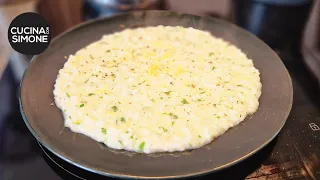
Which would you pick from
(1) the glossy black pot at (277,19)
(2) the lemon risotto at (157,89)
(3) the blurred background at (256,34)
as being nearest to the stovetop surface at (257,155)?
(3) the blurred background at (256,34)

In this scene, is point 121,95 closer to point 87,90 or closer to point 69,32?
point 87,90

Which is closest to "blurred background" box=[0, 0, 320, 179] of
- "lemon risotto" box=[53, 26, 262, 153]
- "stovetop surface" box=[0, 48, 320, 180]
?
"stovetop surface" box=[0, 48, 320, 180]

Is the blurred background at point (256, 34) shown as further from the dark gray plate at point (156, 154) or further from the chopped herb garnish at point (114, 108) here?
the chopped herb garnish at point (114, 108)

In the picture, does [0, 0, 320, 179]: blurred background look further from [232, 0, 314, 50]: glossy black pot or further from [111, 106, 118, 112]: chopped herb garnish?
[111, 106, 118, 112]: chopped herb garnish

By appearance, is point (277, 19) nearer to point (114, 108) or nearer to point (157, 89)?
point (157, 89)

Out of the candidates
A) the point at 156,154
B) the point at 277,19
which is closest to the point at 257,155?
the point at 156,154

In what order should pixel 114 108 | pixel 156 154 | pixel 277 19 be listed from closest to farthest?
pixel 156 154
pixel 114 108
pixel 277 19

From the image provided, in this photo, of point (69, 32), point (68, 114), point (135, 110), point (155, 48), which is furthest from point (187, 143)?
point (69, 32)
